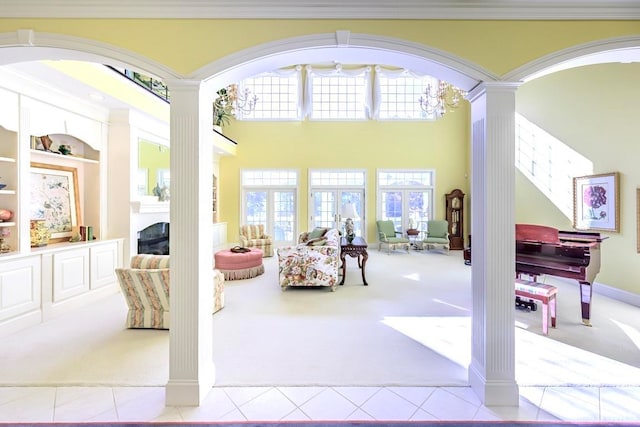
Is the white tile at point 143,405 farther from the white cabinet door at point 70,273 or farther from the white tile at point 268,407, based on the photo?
the white cabinet door at point 70,273

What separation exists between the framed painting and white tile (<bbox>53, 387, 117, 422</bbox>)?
2944 millimetres

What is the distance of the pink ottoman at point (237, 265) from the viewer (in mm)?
5816

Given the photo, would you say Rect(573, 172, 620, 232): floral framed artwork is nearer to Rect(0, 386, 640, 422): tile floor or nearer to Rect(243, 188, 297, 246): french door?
Rect(0, 386, 640, 422): tile floor

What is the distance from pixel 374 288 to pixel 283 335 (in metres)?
2.35

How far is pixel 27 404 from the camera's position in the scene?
223cm

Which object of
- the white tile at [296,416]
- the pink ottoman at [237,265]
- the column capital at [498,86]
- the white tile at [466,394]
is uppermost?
the column capital at [498,86]

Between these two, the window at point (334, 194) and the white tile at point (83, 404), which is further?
the window at point (334, 194)

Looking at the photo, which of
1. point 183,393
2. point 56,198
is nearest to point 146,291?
point 183,393

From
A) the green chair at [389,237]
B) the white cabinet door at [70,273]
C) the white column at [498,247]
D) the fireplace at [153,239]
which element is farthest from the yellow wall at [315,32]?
the green chair at [389,237]

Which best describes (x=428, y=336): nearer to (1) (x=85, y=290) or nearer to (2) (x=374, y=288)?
(2) (x=374, y=288)

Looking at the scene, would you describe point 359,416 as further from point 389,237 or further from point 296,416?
point 389,237

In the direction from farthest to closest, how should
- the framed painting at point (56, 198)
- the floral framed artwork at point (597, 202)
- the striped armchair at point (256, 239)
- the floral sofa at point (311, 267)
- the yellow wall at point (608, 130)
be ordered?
the striped armchair at point (256, 239)
the floral sofa at point (311, 267)
the floral framed artwork at point (597, 202)
the yellow wall at point (608, 130)
the framed painting at point (56, 198)

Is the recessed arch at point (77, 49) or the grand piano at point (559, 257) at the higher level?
the recessed arch at point (77, 49)

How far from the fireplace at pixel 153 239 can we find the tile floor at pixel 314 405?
3289 mm
